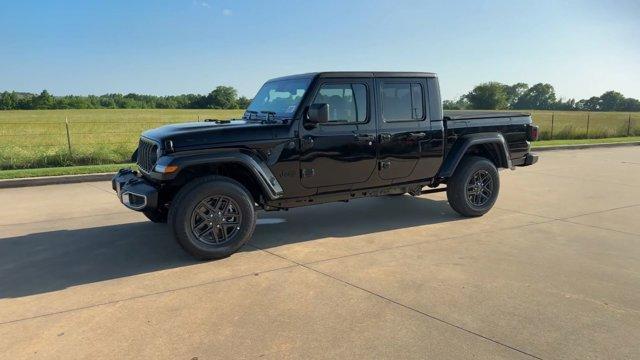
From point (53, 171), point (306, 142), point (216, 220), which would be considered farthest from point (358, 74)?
point (53, 171)

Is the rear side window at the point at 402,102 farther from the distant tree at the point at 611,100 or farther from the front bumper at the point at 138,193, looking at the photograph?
the distant tree at the point at 611,100

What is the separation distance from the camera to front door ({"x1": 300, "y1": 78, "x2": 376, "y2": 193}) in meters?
5.56

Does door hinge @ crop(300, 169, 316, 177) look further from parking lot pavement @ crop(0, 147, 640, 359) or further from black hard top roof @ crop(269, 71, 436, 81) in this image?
black hard top roof @ crop(269, 71, 436, 81)

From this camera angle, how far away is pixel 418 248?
5504mm

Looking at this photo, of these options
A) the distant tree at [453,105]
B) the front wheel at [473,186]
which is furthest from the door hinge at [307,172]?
the distant tree at [453,105]

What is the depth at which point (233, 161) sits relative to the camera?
5027mm

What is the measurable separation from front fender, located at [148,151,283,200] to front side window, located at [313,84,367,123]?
→ 1.00 m

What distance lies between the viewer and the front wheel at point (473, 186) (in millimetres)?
6777

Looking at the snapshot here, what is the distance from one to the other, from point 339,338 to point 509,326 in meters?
1.22

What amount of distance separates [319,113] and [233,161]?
3.35 ft

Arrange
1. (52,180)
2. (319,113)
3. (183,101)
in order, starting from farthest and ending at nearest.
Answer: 1. (183,101)
2. (52,180)
3. (319,113)

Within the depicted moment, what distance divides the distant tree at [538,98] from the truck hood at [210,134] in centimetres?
9481

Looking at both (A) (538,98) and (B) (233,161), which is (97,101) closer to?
(A) (538,98)

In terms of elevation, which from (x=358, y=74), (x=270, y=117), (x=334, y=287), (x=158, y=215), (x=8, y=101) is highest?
(x=8, y=101)
